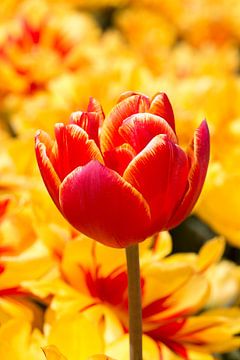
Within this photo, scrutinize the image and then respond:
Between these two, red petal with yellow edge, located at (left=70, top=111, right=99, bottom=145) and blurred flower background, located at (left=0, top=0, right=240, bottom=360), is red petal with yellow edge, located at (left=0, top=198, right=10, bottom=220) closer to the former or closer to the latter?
blurred flower background, located at (left=0, top=0, right=240, bottom=360)

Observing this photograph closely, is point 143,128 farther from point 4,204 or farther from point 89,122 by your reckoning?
point 4,204

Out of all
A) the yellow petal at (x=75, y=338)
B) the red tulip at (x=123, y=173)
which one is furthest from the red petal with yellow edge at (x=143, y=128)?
the yellow petal at (x=75, y=338)

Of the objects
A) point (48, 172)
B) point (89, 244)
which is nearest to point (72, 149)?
point (48, 172)

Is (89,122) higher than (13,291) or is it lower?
higher

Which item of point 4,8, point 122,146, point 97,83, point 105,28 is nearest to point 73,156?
point 122,146

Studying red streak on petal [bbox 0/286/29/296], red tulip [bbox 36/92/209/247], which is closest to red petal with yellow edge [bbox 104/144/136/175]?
red tulip [bbox 36/92/209/247]

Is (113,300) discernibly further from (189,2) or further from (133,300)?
(189,2)

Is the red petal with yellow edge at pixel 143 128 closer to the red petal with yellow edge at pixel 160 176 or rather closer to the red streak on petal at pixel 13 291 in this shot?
the red petal with yellow edge at pixel 160 176
